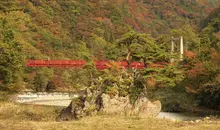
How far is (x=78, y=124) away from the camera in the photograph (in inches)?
439

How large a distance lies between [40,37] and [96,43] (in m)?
15.4

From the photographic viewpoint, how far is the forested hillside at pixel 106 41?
764 inches

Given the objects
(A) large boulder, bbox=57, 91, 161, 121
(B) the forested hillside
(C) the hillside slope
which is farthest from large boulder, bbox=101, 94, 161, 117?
(C) the hillside slope

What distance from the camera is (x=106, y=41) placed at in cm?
8231

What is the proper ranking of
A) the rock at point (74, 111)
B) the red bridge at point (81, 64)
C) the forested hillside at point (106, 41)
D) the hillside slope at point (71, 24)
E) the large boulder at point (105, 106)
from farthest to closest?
the hillside slope at point (71, 24) < the red bridge at point (81, 64) < the forested hillside at point (106, 41) < the rock at point (74, 111) < the large boulder at point (105, 106)

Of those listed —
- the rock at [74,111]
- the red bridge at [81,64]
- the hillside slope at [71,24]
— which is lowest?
the rock at [74,111]

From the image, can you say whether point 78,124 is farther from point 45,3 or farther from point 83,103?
point 45,3

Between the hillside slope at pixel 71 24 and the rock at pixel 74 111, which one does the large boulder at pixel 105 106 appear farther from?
Result: the hillside slope at pixel 71 24

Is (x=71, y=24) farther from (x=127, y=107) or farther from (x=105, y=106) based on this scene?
(x=105, y=106)

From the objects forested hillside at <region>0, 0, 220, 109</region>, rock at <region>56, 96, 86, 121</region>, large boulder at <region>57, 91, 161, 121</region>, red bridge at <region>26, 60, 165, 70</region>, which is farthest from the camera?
red bridge at <region>26, 60, 165, 70</region>

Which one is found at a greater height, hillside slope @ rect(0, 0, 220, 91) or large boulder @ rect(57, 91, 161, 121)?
hillside slope @ rect(0, 0, 220, 91)

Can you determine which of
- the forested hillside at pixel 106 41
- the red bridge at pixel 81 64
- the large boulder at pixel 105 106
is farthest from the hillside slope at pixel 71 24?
the large boulder at pixel 105 106

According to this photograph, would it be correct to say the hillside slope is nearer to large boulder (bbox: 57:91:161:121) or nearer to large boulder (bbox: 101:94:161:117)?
large boulder (bbox: 57:91:161:121)

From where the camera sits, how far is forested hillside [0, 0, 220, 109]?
19.4m
